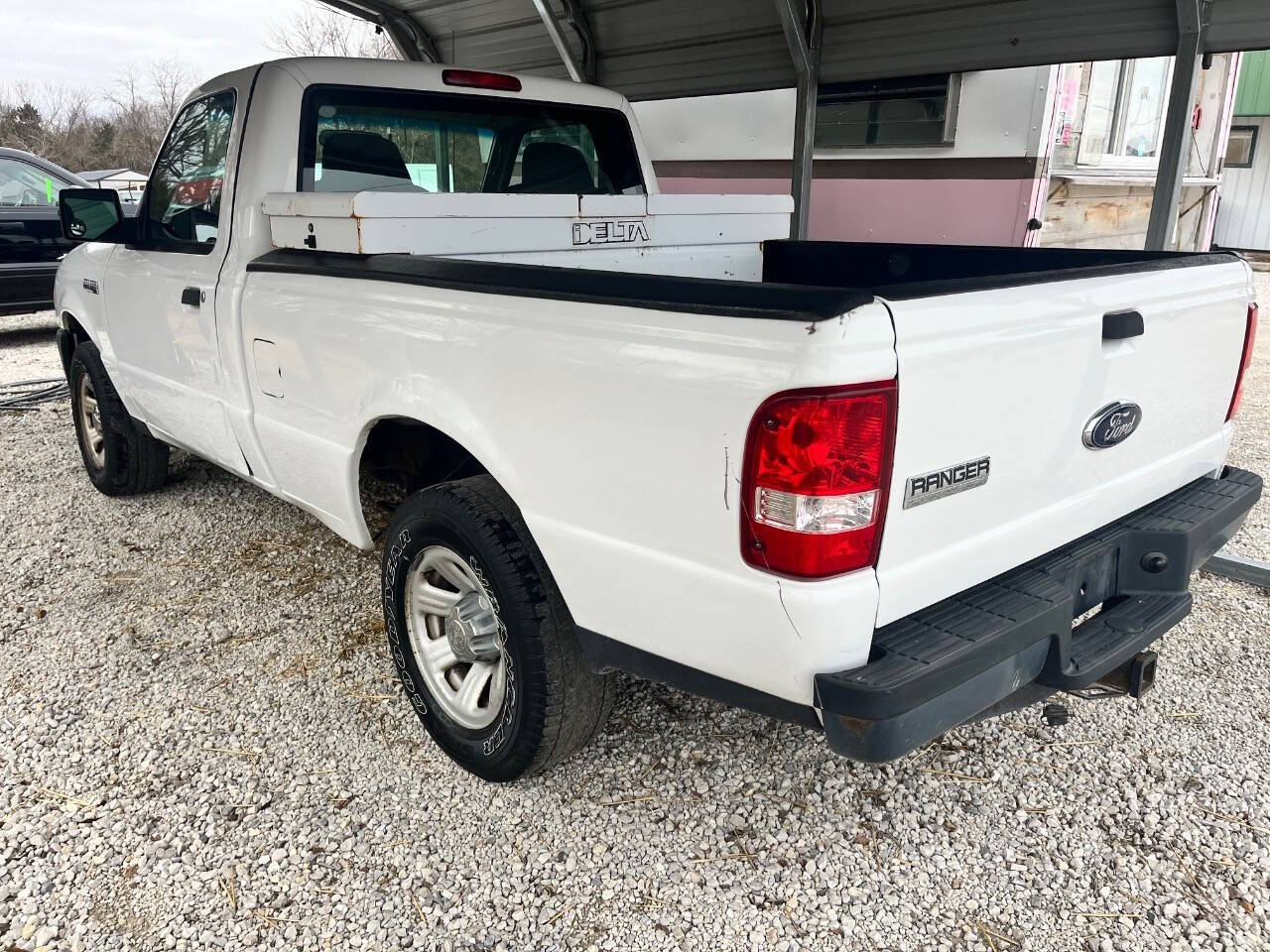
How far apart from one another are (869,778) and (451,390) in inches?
64.0

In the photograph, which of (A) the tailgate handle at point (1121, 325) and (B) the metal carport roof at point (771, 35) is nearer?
(A) the tailgate handle at point (1121, 325)

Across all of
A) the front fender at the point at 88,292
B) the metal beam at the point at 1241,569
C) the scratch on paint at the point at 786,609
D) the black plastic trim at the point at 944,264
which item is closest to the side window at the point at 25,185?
the front fender at the point at 88,292

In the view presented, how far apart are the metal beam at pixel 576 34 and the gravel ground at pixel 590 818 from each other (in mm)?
4769

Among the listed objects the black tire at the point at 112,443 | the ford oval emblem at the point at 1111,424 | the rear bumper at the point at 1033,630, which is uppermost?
the ford oval emblem at the point at 1111,424

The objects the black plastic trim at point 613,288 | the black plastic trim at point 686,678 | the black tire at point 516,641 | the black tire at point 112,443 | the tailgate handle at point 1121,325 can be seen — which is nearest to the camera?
the black plastic trim at point 613,288

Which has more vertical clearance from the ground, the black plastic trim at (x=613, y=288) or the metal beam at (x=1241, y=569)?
the black plastic trim at (x=613, y=288)

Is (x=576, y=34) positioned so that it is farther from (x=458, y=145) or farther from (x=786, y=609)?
(x=786, y=609)

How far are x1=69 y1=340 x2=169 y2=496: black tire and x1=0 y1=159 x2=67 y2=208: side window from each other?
17.8 feet

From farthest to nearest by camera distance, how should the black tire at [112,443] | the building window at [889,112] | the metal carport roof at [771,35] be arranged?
the building window at [889,112] < the black tire at [112,443] < the metal carport roof at [771,35]

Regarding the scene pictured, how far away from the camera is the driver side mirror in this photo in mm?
3902

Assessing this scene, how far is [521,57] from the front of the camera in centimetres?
789

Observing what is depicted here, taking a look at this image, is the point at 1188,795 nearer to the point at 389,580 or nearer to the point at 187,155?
the point at 389,580

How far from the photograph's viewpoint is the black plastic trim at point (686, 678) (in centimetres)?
191

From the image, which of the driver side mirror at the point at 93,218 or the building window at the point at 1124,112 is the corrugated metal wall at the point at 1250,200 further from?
the driver side mirror at the point at 93,218
